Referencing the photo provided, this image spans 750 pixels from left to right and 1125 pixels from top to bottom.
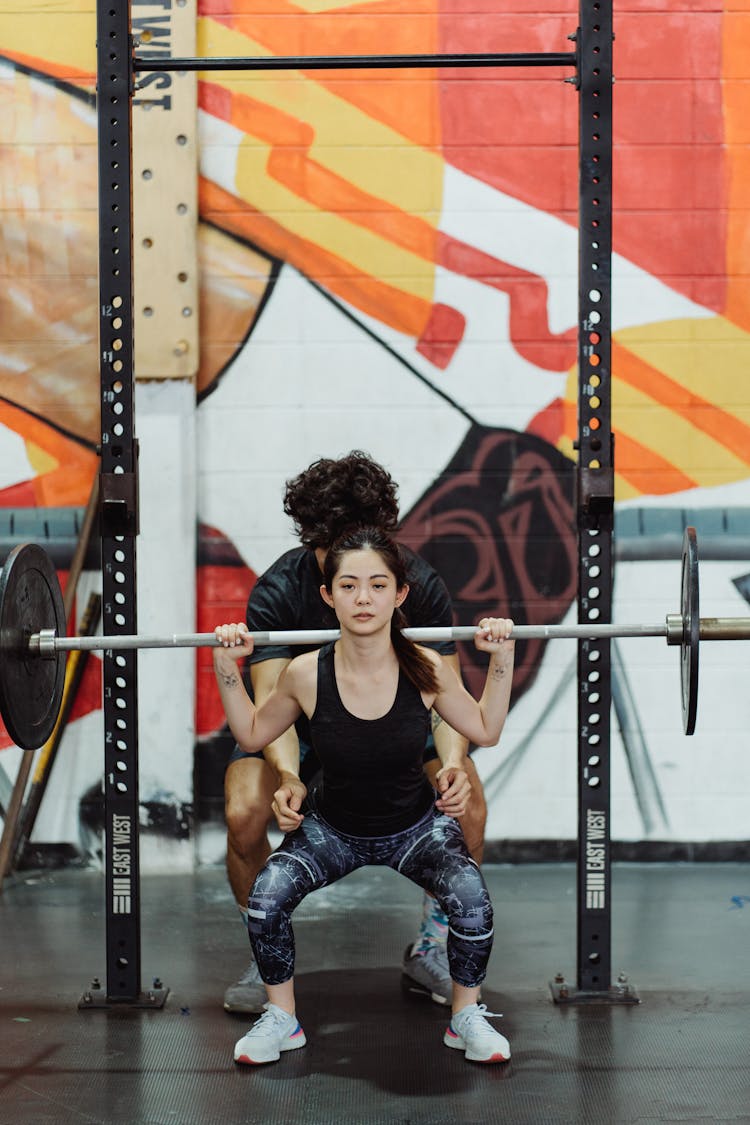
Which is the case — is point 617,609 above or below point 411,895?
above

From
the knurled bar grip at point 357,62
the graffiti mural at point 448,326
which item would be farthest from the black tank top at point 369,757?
the graffiti mural at point 448,326

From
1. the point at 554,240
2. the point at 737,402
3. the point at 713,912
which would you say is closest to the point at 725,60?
the point at 554,240

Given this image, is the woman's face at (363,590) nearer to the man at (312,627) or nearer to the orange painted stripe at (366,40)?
the man at (312,627)

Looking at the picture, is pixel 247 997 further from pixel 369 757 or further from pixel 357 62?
pixel 357 62

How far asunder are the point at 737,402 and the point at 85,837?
2433mm

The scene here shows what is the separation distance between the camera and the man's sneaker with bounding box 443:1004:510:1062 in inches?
104

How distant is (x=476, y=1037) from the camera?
8.71 ft

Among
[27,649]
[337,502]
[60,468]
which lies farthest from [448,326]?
[27,649]

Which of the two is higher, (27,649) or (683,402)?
(683,402)

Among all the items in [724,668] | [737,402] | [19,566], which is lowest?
[724,668]

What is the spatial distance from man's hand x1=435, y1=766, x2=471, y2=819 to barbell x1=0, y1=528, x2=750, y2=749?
299mm

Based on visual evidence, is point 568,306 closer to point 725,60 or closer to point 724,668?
point 725,60

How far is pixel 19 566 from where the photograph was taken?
2.62m

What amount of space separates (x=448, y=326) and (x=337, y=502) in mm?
1408
